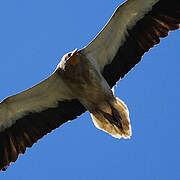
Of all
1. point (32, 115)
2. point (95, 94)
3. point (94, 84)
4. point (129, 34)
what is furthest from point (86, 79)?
point (32, 115)

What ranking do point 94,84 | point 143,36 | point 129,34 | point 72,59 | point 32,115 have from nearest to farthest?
point 72,59 < point 94,84 < point 143,36 < point 129,34 < point 32,115

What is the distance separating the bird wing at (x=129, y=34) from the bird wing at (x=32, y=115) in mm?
684

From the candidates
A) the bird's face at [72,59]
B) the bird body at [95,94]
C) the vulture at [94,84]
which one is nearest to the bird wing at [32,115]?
the vulture at [94,84]

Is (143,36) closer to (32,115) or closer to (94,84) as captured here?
(94,84)

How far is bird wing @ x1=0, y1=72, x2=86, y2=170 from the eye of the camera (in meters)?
9.29

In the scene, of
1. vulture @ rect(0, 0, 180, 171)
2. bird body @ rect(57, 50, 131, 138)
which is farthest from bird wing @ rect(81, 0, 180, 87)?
bird body @ rect(57, 50, 131, 138)

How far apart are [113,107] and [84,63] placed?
739 millimetres

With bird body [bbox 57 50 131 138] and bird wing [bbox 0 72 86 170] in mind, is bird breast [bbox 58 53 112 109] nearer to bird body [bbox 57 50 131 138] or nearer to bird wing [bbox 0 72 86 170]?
bird body [bbox 57 50 131 138]

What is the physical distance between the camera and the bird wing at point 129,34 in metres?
8.88

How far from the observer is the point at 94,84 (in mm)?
8828

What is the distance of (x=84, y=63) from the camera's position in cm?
884

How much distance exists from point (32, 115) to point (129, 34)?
1.84 m

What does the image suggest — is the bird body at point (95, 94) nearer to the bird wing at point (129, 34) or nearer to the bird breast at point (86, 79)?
the bird breast at point (86, 79)

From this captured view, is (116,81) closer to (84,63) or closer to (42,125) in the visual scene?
(84,63)
